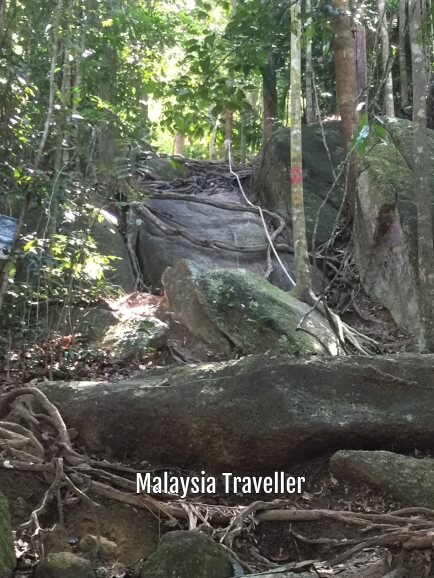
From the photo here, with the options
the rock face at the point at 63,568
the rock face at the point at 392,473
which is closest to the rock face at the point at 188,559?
the rock face at the point at 63,568

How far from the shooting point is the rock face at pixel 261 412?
349 cm

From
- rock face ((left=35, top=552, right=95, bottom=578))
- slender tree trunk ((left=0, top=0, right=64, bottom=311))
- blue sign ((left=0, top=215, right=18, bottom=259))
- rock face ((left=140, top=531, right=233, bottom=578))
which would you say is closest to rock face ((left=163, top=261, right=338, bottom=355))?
slender tree trunk ((left=0, top=0, right=64, bottom=311))

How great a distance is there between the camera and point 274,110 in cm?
1282

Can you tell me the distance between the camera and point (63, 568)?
2.45 m

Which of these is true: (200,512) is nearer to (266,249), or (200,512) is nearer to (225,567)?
(225,567)

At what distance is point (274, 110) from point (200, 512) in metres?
10.8

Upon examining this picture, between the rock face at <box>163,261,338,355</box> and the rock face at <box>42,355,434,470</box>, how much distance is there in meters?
1.83

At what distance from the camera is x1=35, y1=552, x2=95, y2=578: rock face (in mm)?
2439

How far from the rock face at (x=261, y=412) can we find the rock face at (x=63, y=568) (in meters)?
1.26

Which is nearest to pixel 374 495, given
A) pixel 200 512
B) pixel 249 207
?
pixel 200 512

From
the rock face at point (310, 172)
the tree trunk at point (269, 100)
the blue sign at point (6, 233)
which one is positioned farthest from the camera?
the tree trunk at point (269, 100)

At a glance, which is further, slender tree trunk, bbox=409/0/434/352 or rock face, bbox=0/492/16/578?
slender tree trunk, bbox=409/0/434/352

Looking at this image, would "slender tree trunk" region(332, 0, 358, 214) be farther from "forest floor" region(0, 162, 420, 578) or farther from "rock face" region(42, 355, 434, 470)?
"rock face" region(42, 355, 434, 470)

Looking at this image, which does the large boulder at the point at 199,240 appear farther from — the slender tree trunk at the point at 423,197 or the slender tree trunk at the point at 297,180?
the slender tree trunk at the point at 423,197
